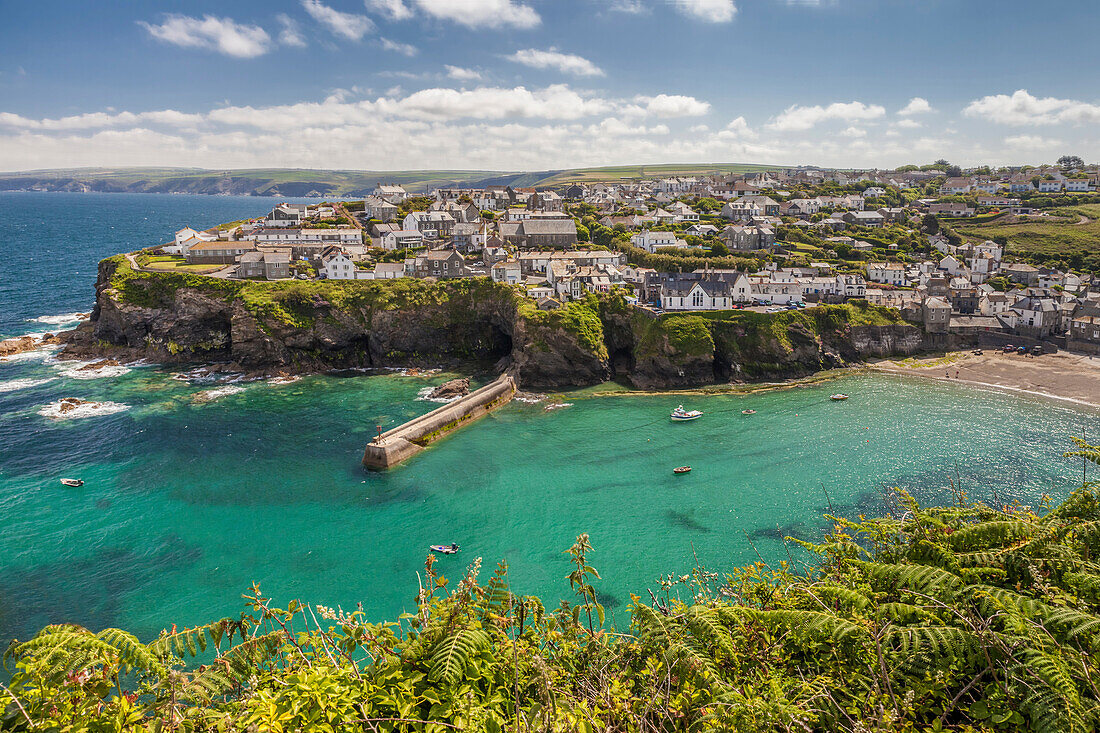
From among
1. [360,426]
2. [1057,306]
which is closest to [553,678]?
[360,426]

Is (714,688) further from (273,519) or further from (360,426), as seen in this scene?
(360,426)

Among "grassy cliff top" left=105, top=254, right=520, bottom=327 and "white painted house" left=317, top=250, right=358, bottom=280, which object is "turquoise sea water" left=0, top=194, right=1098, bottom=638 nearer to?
"grassy cliff top" left=105, top=254, right=520, bottom=327

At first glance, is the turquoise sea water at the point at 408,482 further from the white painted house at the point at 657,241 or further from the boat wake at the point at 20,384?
the white painted house at the point at 657,241

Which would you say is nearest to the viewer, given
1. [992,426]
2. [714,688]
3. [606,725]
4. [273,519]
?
[606,725]

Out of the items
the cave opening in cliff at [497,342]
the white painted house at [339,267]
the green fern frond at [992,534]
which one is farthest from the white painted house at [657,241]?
the green fern frond at [992,534]

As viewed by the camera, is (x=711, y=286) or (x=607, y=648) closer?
(x=607, y=648)

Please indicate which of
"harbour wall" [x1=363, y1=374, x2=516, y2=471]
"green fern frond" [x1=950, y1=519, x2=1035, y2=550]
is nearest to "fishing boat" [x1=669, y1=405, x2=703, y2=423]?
"harbour wall" [x1=363, y1=374, x2=516, y2=471]
